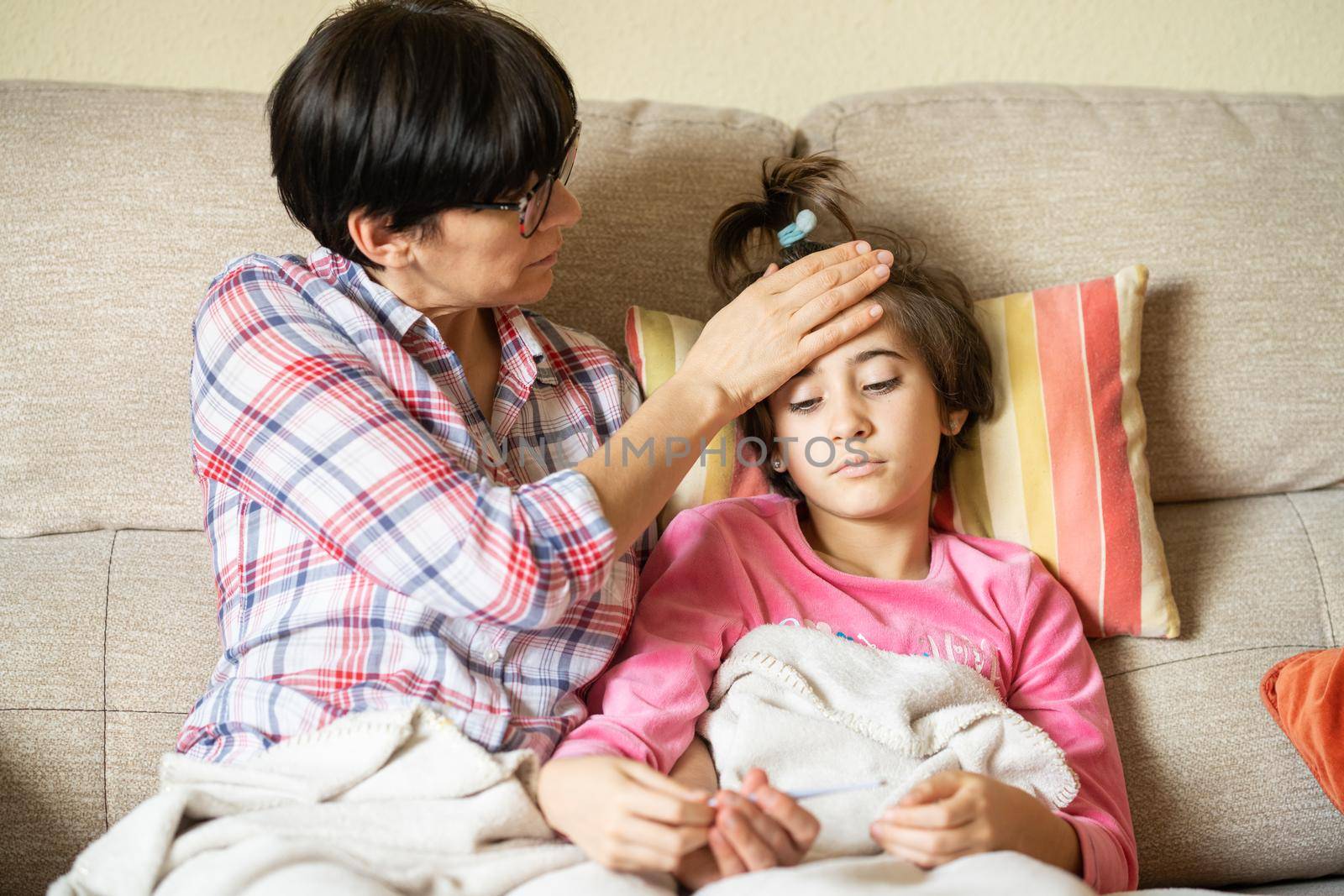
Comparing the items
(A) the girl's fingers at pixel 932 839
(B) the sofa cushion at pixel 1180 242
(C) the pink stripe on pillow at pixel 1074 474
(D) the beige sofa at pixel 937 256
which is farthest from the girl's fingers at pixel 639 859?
(B) the sofa cushion at pixel 1180 242

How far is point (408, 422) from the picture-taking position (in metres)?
1.09

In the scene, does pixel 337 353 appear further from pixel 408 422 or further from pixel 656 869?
pixel 656 869

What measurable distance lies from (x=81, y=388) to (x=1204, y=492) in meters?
1.65

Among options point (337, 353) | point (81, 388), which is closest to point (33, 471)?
point (81, 388)

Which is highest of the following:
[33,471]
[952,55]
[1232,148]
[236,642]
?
[952,55]

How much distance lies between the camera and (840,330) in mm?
1340

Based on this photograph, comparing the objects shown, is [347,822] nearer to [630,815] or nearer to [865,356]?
[630,815]

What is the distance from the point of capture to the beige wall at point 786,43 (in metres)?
1.84

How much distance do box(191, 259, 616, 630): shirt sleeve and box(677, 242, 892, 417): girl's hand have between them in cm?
27

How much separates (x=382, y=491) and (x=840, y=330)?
0.60 metres

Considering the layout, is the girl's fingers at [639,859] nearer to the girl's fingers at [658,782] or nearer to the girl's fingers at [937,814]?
the girl's fingers at [658,782]

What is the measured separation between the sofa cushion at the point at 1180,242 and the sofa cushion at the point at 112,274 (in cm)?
91

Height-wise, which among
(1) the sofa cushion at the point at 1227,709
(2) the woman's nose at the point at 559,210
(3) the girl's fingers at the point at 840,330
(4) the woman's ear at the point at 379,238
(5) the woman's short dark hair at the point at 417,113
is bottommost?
(1) the sofa cushion at the point at 1227,709

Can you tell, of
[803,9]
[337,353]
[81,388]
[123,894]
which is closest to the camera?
[123,894]
